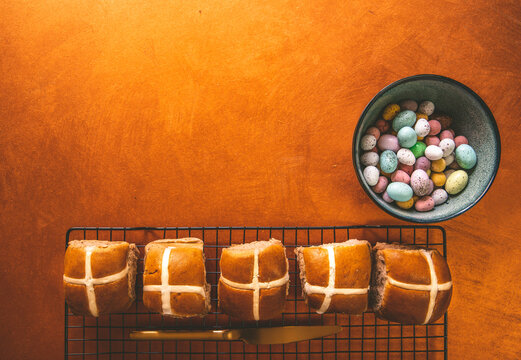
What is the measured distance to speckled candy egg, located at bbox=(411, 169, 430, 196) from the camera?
0.97 metres

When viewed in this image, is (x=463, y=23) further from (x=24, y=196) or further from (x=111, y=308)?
(x=24, y=196)

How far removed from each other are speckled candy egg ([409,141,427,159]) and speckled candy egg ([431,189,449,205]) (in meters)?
0.13

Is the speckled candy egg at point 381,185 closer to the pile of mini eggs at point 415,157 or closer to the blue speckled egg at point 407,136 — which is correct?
the pile of mini eggs at point 415,157

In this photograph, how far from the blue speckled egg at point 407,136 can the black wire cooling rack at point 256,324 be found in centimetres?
33

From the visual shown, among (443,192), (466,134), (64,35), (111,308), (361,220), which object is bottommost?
(111,308)

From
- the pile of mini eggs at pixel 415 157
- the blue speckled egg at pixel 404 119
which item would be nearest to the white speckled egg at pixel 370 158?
the pile of mini eggs at pixel 415 157

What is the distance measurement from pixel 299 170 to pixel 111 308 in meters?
0.77

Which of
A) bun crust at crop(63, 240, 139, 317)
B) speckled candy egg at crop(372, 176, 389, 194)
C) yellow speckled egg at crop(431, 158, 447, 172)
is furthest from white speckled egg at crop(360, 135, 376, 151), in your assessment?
bun crust at crop(63, 240, 139, 317)

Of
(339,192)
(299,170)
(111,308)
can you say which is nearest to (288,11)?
(299,170)

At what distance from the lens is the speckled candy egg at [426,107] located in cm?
101

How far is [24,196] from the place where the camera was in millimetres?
1176

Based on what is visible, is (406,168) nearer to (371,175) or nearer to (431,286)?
(371,175)

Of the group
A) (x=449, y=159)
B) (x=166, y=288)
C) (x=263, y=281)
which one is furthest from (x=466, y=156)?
(x=166, y=288)

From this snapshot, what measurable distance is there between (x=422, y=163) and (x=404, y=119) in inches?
5.9
